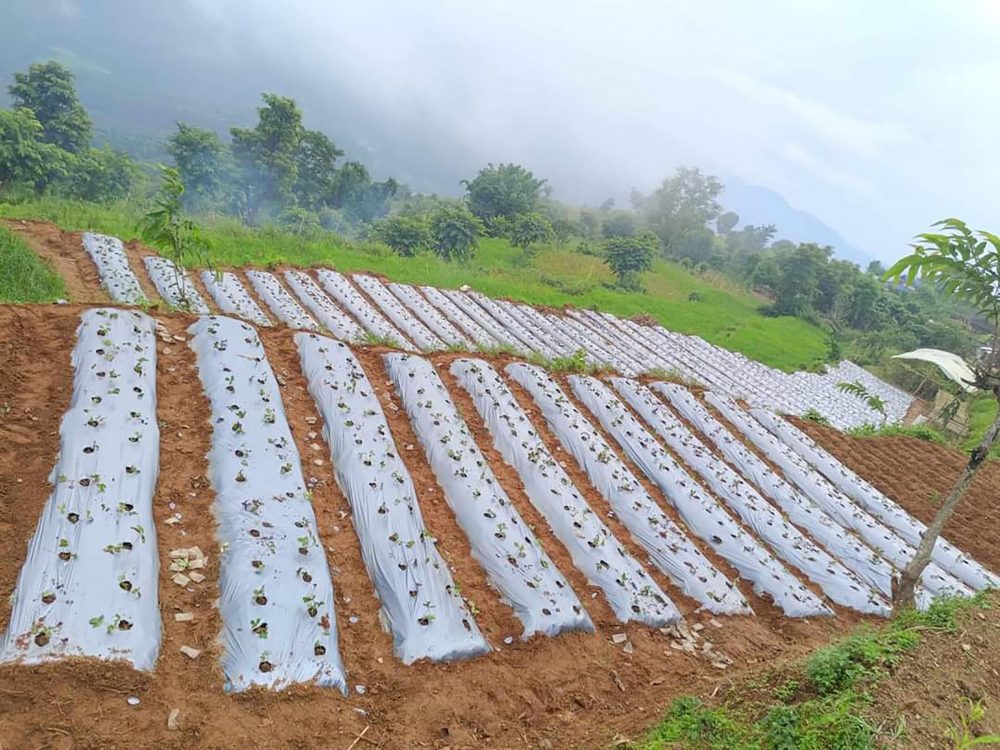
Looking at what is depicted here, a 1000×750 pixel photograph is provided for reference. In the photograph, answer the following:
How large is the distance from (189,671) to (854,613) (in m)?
7.04

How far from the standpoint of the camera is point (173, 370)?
6543mm

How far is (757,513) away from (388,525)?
17.9ft

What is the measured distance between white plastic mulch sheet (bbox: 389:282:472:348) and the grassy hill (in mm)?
2055

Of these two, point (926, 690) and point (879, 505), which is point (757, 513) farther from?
point (926, 690)

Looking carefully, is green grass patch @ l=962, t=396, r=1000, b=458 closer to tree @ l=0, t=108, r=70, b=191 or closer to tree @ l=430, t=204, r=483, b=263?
tree @ l=430, t=204, r=483, b=263

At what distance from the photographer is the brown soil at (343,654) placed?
330cm

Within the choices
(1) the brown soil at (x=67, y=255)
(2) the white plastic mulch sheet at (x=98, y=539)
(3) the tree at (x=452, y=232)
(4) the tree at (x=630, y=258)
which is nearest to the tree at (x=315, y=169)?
(3) the tree at (x=452, y=232)

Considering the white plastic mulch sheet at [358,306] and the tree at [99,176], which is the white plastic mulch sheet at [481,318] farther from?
the tree at [99,176]

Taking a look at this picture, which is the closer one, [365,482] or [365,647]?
[365,647]

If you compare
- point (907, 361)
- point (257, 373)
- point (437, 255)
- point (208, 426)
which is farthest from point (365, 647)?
point (907, 361)

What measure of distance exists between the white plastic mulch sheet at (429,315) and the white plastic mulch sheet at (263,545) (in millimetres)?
8473

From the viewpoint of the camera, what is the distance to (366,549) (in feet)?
16.6

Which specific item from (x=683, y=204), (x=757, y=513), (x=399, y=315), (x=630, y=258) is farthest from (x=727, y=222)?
(x=757, y=513)

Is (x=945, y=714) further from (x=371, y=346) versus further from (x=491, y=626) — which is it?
(x=371, y=346)
